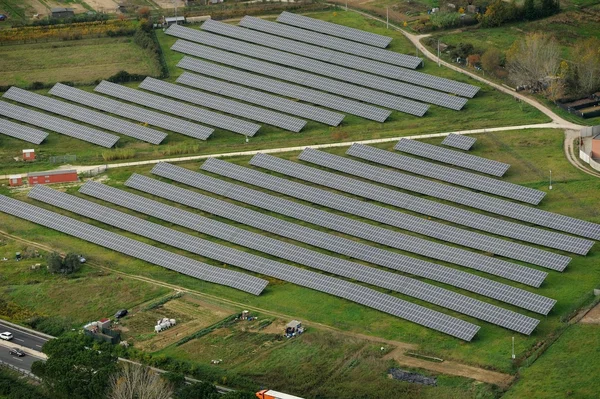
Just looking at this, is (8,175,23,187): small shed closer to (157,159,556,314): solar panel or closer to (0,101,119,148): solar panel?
(0,101,119,148): solar panel

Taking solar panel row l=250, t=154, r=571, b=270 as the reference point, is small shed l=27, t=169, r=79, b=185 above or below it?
above

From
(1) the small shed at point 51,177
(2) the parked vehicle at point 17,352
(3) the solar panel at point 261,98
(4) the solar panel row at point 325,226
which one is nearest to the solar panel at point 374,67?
(3) the solar panel at point 261,98

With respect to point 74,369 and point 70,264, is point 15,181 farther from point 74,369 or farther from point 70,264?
point 74,369

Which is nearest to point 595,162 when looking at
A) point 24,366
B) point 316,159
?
point 316,159

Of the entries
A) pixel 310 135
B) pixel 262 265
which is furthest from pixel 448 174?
pixel 262 265

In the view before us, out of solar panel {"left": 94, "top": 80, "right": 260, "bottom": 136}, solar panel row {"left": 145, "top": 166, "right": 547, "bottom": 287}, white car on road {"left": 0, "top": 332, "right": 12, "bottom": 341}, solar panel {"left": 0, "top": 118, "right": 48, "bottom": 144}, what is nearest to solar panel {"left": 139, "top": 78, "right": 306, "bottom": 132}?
solar panel {"left": 94, "top": 80, "right": 260, "bottom": 136}

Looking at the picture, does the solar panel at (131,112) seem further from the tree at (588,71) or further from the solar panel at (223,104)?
the tree at (588,71)

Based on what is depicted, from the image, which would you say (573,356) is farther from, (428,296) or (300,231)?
(300,231)
